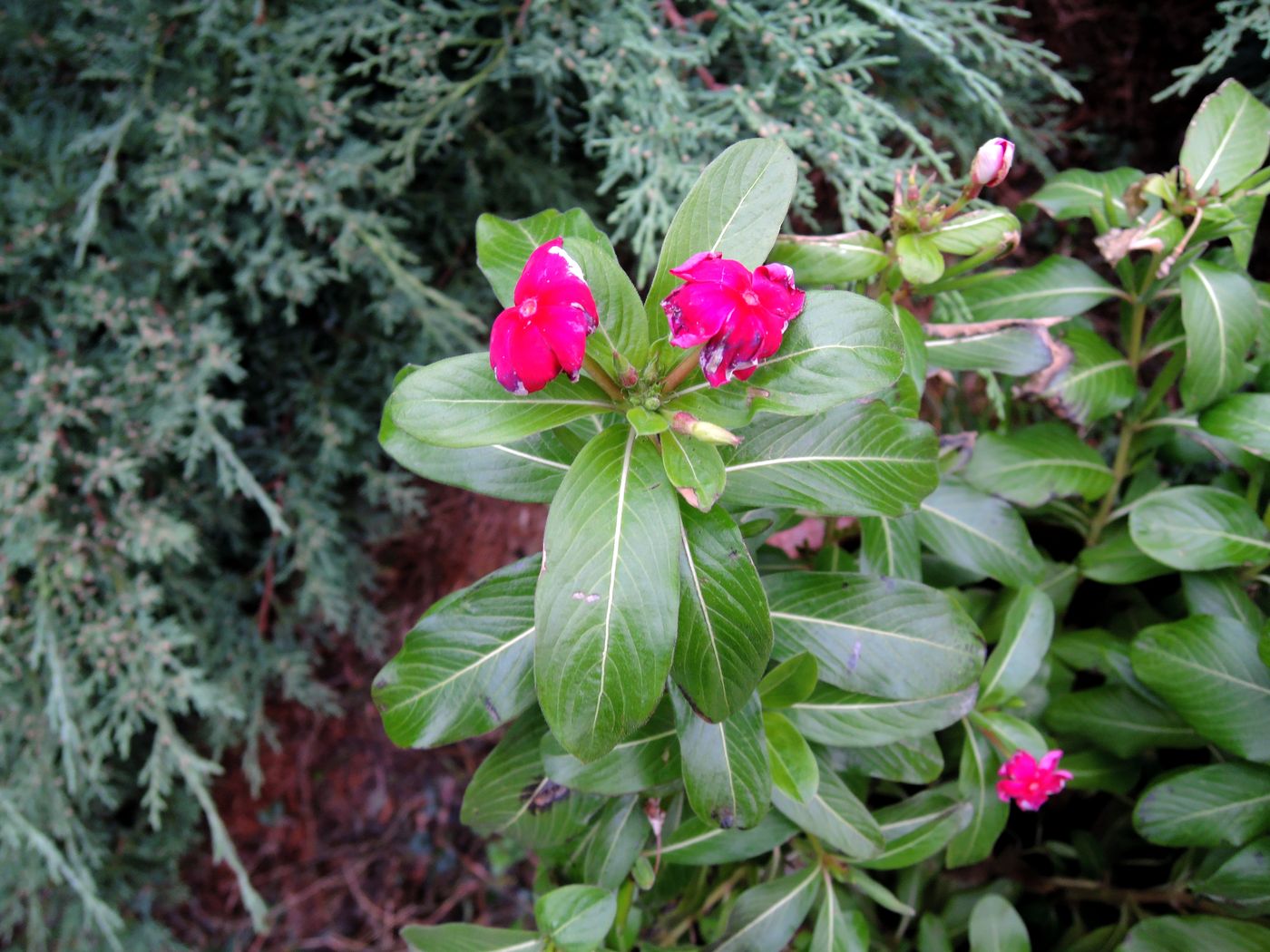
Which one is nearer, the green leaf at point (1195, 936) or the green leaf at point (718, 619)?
the green leaf at point (718, 619)

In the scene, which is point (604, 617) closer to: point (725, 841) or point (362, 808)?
point (725, 841)

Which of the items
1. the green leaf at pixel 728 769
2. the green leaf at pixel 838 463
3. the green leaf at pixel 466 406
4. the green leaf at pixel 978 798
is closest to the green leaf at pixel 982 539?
the green leaf at pixel 978 798

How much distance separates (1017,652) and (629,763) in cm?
64

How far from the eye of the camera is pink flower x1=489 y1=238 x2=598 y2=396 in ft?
2.34

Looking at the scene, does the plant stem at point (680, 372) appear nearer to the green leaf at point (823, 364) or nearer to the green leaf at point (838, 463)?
the green leaf at point (823, 364)

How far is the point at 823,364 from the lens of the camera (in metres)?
0.81

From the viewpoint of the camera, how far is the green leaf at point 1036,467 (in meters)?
1.38

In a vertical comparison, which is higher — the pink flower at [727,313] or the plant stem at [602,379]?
the pink flower at [727,313]

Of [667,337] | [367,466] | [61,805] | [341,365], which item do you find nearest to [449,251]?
[341,365]

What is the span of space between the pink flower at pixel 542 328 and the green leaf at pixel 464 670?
40 centimetres

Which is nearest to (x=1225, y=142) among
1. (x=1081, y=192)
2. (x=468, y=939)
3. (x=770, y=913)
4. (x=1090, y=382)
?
(x=1081, y=192)

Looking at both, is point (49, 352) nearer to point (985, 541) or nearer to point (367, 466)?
point (367, 466)

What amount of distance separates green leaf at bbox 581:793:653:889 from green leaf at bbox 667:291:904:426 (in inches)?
26.5

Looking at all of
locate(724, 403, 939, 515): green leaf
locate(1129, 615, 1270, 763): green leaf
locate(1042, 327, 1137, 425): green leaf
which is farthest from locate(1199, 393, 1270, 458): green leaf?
locate(724, 403, 939, 515): green leaf
